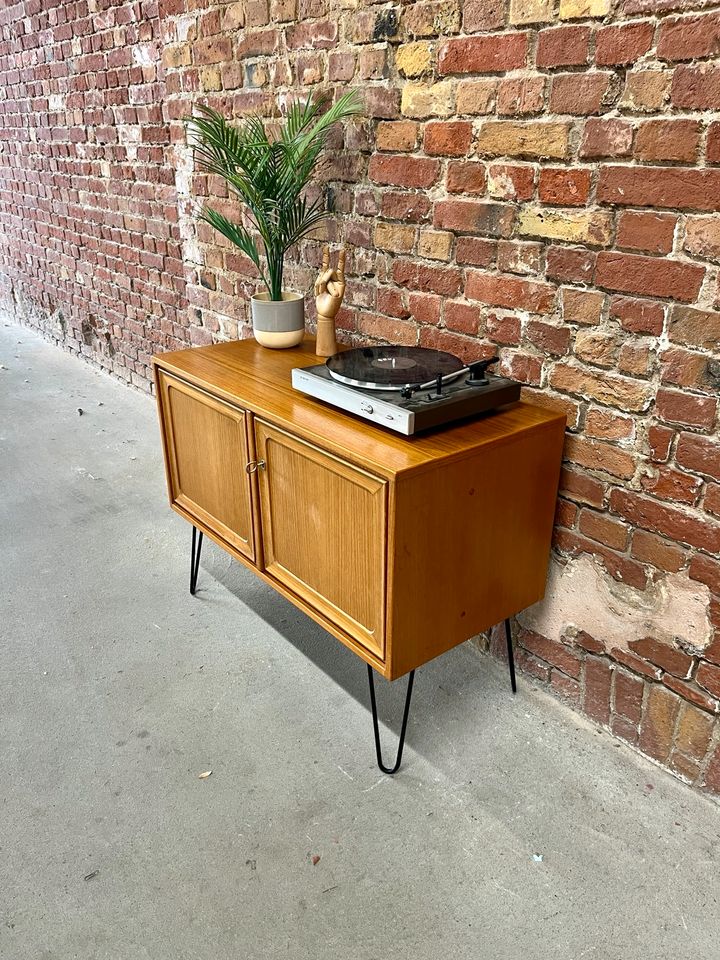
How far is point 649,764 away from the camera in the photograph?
171cm

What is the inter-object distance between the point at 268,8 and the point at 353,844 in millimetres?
2284

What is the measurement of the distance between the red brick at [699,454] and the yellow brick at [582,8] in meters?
0.83

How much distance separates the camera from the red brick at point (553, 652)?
1838mm

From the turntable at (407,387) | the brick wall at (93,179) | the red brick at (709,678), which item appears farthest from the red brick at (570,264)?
the brick wall at (93,179)

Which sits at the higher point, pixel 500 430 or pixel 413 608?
pixel 500 430

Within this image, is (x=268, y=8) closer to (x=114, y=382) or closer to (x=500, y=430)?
(x=500, y=430)

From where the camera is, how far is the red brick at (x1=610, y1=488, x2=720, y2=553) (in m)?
1.48

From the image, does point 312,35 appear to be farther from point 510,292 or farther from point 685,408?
point 685,408

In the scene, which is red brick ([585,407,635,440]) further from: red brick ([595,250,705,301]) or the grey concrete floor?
the grey concrete floor

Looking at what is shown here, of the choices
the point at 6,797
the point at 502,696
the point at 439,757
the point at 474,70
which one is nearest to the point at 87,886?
the point at 6,797

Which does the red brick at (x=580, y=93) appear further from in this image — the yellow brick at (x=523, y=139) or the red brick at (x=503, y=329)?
the red brick at (x=503, y=329)

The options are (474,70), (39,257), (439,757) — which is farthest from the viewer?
(39,257)

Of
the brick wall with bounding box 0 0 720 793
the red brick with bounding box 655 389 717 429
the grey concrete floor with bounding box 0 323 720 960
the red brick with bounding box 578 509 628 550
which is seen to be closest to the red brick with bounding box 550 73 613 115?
the brick wall with bounding box 0 0 720 793

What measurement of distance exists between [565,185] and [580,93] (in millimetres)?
172
